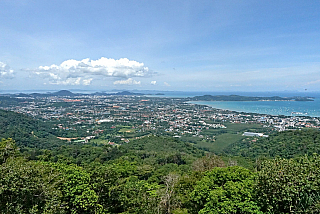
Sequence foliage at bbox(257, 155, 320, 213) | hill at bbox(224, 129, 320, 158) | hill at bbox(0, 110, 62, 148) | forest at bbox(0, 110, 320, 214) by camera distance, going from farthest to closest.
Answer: hill at bbox(0, 110, 62, 148)
hill at bbox(224, 129, 320, 158)
forest at bbox(0, 110, 320, 214)
foliage at bbox(257, 155, 320, 213)

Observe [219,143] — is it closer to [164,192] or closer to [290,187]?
[164,192]

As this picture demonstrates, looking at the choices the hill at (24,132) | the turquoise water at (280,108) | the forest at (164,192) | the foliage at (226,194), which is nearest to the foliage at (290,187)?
the forest at (164,192)

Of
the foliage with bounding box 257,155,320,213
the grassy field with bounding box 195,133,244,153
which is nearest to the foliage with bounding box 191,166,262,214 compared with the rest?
the foliage with bounding box 257,155,320,213

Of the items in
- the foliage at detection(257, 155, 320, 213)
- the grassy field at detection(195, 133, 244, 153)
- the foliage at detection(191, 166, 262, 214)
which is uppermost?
the foliage at detection(257, 155, 320, 213)

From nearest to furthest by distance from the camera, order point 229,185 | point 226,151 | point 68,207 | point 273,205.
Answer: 1. point 273,205
2. point 68,207
3. point 229,185
4. point 226,151

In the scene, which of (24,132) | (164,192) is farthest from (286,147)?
(24,132)

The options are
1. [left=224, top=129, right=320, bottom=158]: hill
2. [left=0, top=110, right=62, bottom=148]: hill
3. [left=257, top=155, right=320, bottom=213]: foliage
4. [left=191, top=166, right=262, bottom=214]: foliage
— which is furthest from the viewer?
[left=0, top=110, right=62, bottom=148]: hill

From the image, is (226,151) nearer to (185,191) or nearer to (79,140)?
(185,191)

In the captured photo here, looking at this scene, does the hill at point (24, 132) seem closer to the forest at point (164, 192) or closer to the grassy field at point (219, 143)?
the forest at point (164, 192)

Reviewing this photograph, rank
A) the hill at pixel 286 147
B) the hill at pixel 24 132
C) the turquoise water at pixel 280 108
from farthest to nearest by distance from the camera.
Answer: the turquoise water at pixel 280 108 → the hill at pixel 24 132 → the hill at pixel 286 147

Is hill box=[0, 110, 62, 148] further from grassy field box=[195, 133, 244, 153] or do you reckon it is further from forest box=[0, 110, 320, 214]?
grassy field box=[195, 133, 244, 153]

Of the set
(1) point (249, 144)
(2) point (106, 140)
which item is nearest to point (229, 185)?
(1) point (249, 144)
